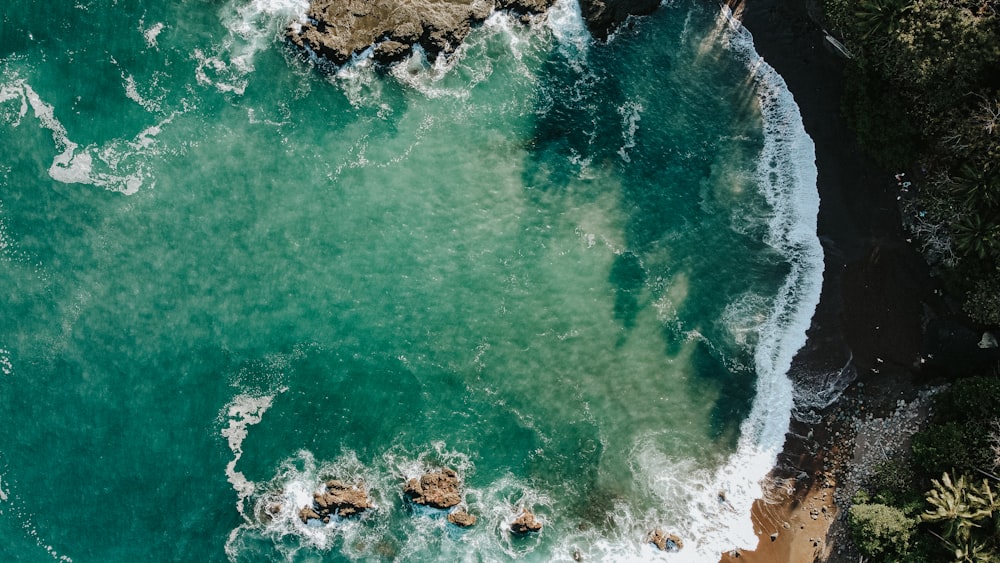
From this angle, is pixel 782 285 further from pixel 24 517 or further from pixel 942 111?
pixel 24 517

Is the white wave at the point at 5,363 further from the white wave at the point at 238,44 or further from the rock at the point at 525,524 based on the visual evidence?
the rock at the point at 525,524

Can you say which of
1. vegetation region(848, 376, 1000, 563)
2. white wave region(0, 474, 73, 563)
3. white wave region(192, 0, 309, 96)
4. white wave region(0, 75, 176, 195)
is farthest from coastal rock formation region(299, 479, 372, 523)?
vegetation region(848, 376, 1000, 563)

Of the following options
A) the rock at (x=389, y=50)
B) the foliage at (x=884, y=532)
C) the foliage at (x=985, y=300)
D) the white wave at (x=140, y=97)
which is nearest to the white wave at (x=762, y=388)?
the foliage at (x=884, y=532)

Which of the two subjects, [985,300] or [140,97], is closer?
[985,300]

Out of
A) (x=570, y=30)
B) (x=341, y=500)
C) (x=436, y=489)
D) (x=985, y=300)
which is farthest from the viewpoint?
(x=570, y=30)

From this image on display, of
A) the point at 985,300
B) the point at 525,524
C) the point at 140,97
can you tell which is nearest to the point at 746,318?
the point at 985,300
